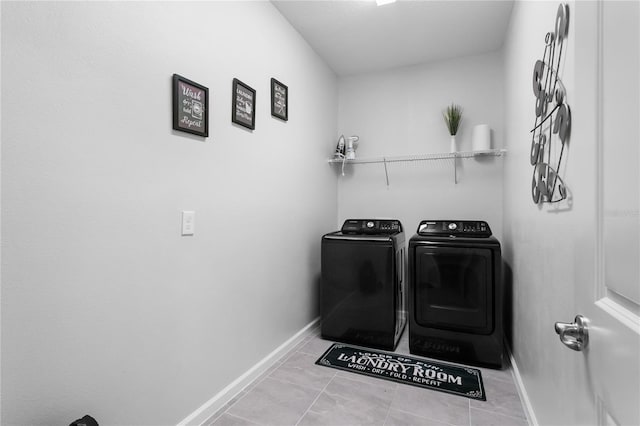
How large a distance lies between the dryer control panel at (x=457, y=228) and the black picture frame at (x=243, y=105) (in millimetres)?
1627

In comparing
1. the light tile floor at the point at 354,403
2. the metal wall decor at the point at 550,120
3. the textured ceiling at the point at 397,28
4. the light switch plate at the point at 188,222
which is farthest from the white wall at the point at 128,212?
the metal wall decor at the point at 550,120

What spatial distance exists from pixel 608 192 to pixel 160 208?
153 cm

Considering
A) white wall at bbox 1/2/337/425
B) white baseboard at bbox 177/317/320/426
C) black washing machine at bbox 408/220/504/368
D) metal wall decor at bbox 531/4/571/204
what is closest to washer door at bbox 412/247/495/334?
black washing machine at bbox 408/220/504/368

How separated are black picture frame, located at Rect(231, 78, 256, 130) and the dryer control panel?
1627 mm

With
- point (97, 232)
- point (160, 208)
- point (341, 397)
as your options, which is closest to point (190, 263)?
point (160, 208)

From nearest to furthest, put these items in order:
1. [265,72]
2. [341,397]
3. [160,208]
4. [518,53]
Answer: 1. [160,208]
2. [341,397]
3. [518,53]
4. [265,72]

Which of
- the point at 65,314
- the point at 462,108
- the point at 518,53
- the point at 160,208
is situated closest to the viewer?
the point at 65,314

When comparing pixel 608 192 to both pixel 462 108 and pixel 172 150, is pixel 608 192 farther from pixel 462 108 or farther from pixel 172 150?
pixel 462 108

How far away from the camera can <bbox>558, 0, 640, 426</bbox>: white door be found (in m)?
0.49

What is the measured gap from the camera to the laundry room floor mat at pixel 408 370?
201 centimetres

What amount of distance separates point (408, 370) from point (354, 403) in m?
0.55

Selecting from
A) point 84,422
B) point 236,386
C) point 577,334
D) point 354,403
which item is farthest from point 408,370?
point 84,422

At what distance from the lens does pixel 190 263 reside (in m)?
1.62

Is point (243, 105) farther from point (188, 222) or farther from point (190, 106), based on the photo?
point (188, 222)
